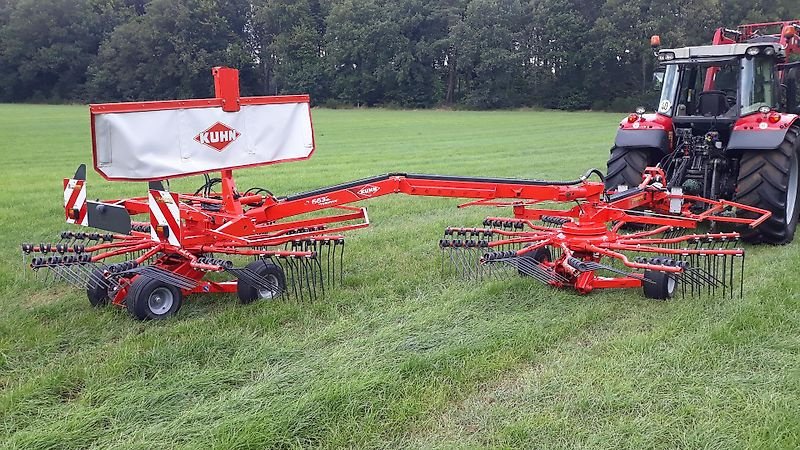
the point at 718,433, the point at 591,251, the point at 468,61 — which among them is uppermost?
the point at 468,61

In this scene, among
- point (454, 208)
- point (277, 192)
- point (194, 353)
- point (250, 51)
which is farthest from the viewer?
point (250, 51)

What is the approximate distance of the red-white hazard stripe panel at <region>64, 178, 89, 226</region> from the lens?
4.72 meters

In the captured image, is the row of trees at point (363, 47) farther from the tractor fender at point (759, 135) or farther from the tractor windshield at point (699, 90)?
the tractor fender at point (759, 135)

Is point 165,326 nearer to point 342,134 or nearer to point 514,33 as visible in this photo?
point 342,134

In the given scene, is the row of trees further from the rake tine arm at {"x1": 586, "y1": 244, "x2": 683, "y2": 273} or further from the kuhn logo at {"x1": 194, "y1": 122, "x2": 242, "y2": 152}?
the kuhn logo at {"x1": 194, "y1": 122, "x2": 242, "y2": 152}

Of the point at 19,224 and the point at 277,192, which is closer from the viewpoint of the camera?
the point at 19,224

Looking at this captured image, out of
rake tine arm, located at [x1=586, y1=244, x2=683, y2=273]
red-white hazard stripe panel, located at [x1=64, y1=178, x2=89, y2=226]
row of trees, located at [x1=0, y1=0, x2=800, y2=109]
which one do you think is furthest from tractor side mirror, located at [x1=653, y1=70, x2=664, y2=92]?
row of trees, located at [x1=0, y1=0, x2=800, y2=109]

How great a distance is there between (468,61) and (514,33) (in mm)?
3472

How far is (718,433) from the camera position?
2910 millimetres

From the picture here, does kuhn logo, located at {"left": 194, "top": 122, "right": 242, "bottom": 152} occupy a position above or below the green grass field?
above

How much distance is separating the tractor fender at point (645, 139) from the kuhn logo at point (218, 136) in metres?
A: 4.13

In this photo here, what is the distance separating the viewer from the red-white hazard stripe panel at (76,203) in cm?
472

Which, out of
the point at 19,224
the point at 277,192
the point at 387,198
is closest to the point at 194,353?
the point at 19,224

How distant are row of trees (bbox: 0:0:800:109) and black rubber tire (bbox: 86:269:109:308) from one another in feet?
125
